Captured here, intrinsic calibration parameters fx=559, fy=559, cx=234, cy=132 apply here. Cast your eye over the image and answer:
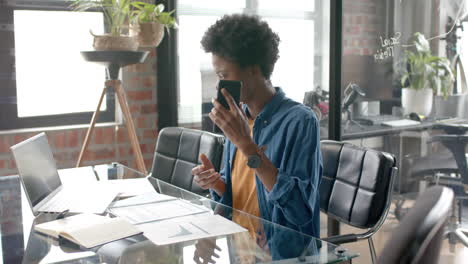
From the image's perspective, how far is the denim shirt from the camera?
166cm

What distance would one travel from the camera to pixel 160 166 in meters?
2.67

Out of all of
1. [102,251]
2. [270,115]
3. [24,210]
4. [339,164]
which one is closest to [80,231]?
[102,251]

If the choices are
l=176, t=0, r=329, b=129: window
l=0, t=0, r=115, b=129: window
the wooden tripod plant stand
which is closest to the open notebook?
l=176, t=0, r=329, b=129: window

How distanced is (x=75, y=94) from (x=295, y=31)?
160cm

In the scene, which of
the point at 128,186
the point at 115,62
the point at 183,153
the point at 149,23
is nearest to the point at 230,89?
the point at 128,186

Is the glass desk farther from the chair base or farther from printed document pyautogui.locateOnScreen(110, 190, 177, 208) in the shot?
the chair base

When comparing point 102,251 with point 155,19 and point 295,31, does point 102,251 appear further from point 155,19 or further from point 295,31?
point 155,19

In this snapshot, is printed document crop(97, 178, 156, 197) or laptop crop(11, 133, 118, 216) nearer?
laptop crop(11, 133, 118, 216)

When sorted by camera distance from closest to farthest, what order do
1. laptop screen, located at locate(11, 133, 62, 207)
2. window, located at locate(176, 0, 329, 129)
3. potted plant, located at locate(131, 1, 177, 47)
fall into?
laptop screen, located at locate(11, 133, 62, 207) → window, located at locate(176, 0, 329, 129) → potted plant, located at locate(131, 1, 177, 47)

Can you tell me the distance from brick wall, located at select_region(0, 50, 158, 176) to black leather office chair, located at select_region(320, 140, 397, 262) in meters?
1.89

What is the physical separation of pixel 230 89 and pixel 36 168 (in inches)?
27.9

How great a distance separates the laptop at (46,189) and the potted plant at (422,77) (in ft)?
4.10

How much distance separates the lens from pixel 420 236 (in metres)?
0.78

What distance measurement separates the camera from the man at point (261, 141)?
1.67 metres
